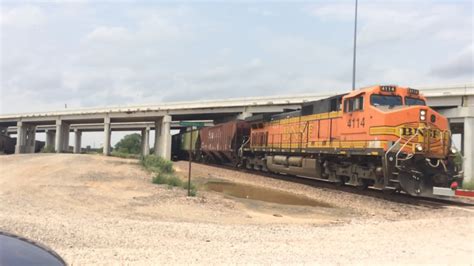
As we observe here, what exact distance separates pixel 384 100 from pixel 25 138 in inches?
3388

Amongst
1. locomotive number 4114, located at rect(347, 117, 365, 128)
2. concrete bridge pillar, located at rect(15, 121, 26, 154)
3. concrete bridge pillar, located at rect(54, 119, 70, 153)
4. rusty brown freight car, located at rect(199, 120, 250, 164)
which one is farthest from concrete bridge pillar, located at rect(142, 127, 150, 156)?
locomotive number 4114, located at rect(347, 117, 365, 128)

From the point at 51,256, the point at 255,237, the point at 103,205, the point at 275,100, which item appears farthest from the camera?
the point at 275,100

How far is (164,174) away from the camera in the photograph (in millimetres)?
22609

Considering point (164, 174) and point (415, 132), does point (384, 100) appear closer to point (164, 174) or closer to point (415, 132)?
point (415, 132)

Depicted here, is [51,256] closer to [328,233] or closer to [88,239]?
[88,239]

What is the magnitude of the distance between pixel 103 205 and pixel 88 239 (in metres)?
5.33

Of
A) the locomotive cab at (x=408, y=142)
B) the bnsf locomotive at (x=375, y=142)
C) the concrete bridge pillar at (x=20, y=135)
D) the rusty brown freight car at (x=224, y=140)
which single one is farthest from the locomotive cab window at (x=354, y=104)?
the concrete bridge pillar at (x=20, y=135)

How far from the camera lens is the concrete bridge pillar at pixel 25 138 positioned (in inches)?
3145

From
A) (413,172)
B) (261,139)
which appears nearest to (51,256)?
(413,172)

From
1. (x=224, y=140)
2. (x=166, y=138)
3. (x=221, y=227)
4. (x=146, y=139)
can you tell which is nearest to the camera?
(x=221, y=227)

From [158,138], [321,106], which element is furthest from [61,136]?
[321,106]

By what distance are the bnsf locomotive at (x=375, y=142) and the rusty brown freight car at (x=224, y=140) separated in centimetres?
842

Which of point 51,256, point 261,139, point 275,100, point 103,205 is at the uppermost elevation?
point 275,100

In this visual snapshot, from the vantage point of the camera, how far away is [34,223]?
8852mm
